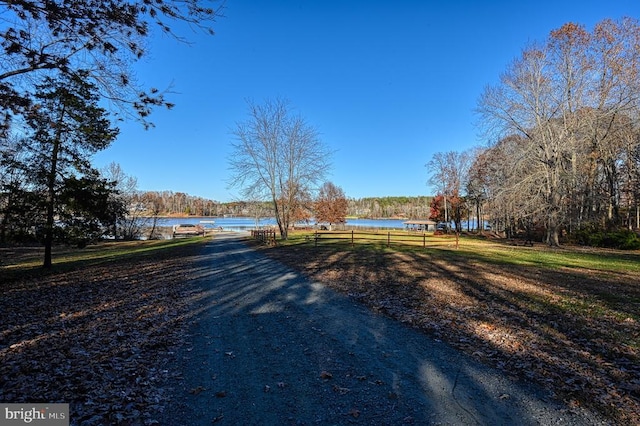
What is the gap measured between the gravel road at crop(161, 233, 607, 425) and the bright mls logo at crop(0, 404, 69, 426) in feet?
3.13

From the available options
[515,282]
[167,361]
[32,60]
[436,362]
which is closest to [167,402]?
[167,361]

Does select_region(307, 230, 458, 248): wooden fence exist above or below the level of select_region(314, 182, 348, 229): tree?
below

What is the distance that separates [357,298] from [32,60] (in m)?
7.70

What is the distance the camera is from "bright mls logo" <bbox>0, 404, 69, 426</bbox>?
10.1ft

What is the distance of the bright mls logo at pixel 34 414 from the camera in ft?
10.1

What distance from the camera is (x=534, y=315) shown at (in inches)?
254

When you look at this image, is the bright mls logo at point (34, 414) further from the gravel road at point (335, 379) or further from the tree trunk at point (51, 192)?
the tree trunk at point (51, 192)

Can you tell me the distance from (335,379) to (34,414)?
118 inches

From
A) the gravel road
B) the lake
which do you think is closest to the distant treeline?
the lake

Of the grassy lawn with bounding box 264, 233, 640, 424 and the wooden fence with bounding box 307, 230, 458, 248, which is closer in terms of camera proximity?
the grassy lawn with bounding box 264, 233, 640, 424

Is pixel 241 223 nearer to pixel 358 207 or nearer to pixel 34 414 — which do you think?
pixel 358 207

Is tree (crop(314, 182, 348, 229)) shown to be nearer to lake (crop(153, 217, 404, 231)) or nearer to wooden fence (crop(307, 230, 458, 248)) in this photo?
lake (crop(153, 217, 404, 231))

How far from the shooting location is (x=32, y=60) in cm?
552

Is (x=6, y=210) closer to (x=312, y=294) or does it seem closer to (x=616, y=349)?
(x=312, y=294)
